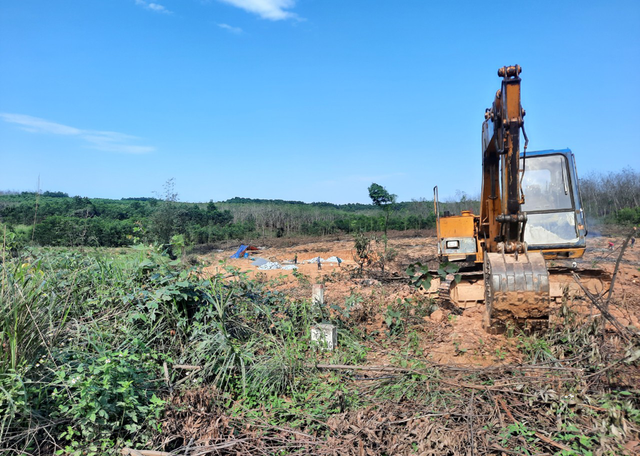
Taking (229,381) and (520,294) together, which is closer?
(229,381)

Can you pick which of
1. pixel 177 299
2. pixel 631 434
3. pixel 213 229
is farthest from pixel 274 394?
pixel 213 229

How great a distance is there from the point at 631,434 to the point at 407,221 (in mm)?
30442

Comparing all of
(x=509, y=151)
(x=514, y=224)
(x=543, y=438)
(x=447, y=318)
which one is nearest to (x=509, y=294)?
(x=514, y=224)

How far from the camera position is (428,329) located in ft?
19.1

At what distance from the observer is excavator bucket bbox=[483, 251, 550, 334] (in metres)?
5.05

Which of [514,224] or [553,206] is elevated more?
[553,206]

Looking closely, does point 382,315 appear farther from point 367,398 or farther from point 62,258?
point 62,258

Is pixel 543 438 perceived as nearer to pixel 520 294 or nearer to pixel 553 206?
pixel 520 294

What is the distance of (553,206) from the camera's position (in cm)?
750

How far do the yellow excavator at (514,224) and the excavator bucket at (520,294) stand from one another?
10 millimetres

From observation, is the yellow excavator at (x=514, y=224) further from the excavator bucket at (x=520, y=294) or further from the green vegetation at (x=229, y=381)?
the green vegetation at (x=229, y=381)

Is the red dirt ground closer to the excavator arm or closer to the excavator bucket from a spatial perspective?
the excavator bucket

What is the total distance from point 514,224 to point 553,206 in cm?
232

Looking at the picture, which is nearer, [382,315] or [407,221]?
[382,315]
